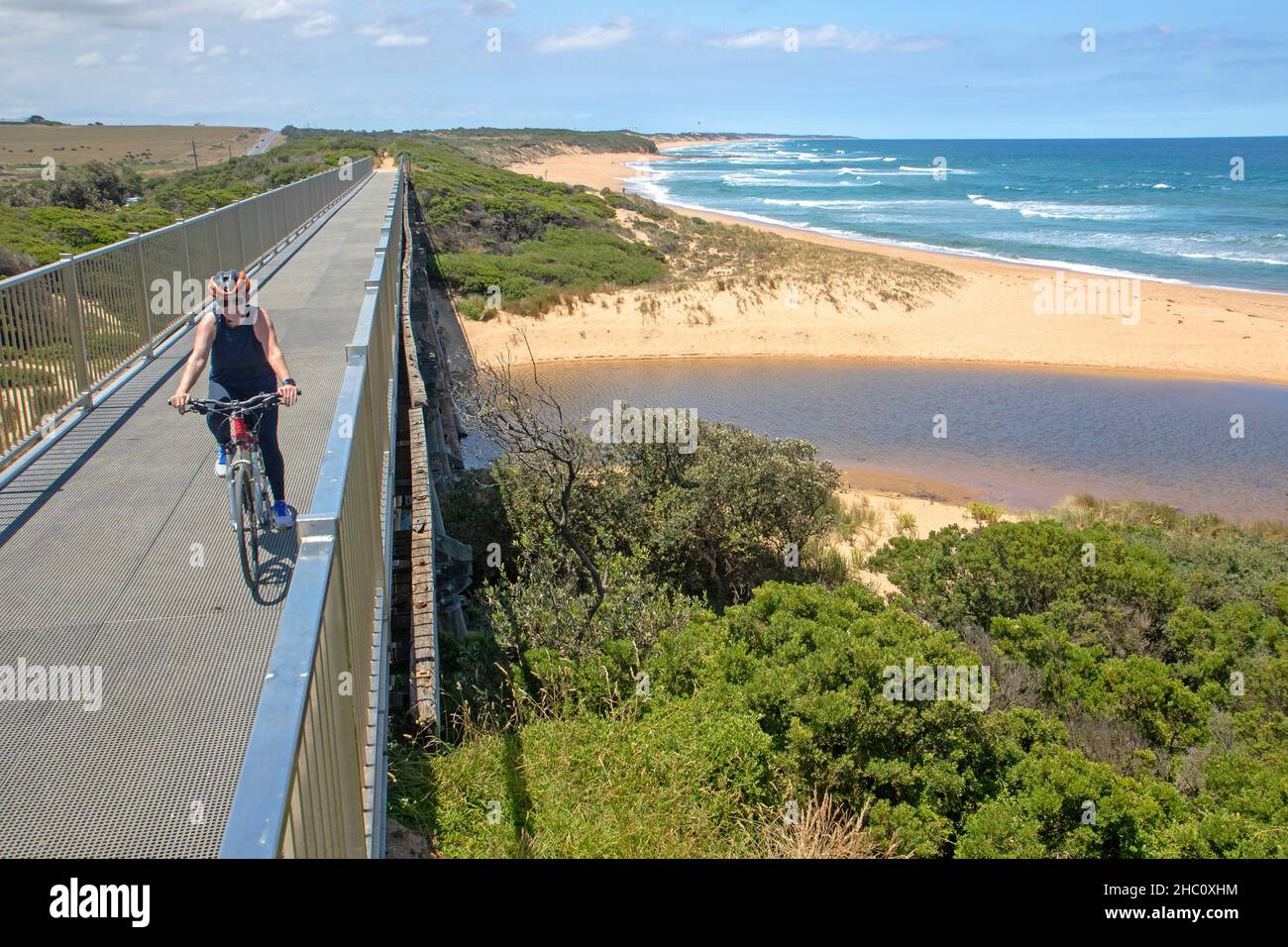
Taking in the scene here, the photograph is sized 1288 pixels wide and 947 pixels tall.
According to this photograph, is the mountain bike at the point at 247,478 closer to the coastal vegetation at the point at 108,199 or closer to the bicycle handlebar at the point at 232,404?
the bicycle handlebar at the point at 232,404

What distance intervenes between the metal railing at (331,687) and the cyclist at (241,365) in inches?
27.4

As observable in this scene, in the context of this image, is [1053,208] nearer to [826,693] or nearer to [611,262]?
[611,262]

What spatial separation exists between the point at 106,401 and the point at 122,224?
2183 cm

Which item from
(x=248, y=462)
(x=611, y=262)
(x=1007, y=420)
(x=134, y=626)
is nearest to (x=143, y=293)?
(x=248, y=462)

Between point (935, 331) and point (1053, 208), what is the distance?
46.2 metres

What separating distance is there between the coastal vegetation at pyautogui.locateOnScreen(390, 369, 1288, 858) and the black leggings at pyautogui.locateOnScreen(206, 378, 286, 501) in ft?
5.61

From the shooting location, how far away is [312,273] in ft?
46.1

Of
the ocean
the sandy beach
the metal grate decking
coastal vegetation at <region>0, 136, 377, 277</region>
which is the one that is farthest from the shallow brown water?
the ocean

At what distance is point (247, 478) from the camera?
508 centimetres

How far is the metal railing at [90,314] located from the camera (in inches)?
263

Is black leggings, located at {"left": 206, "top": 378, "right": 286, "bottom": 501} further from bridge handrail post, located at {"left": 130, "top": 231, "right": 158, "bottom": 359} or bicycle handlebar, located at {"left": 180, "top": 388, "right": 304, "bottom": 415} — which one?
bridge handrail post, located at {"left": 130, "top": 231, "right": 158, "bottom": 359}

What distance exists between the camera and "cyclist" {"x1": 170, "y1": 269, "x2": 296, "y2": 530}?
541cm
